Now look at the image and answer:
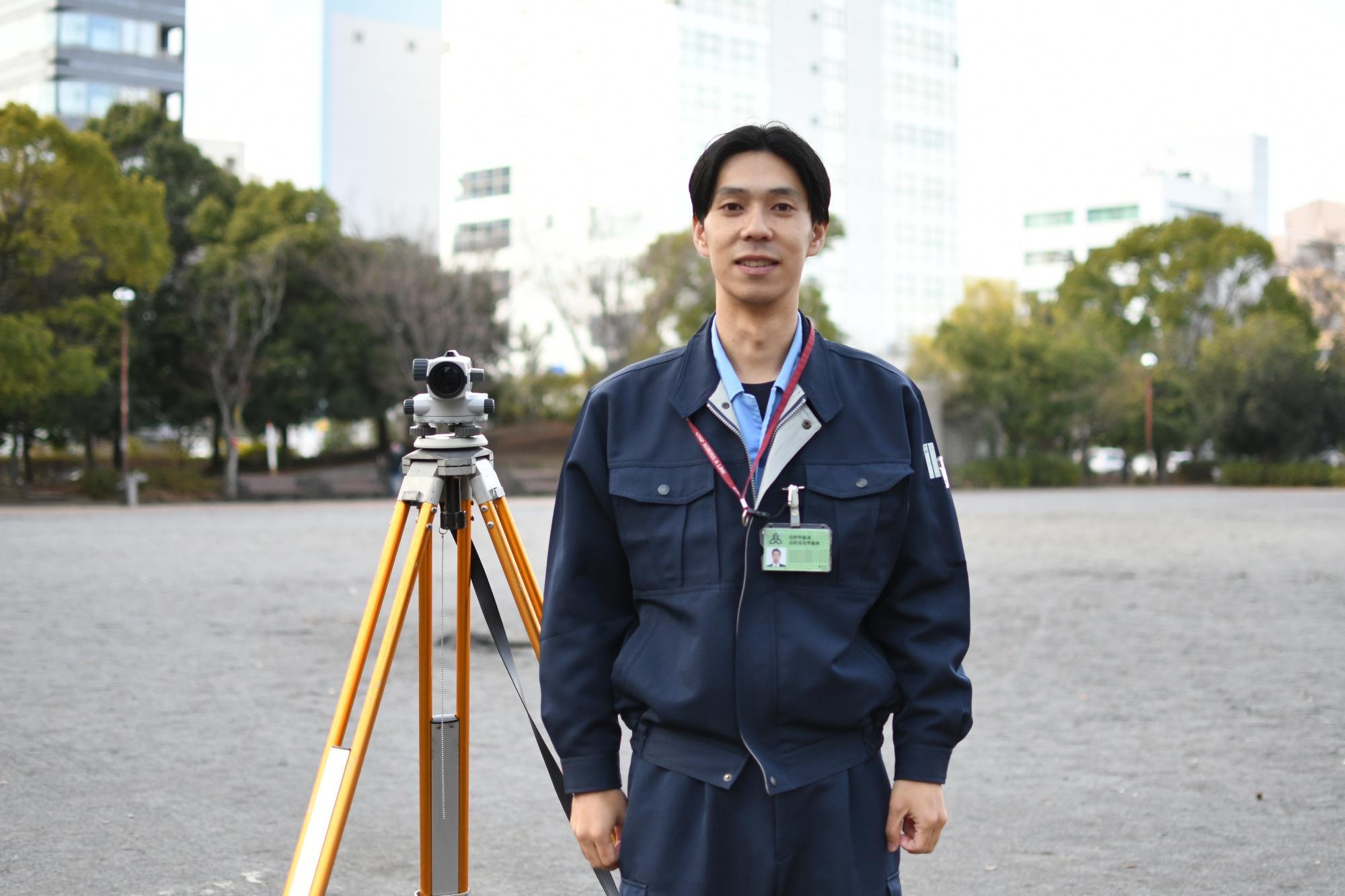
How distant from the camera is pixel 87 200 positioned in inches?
1267

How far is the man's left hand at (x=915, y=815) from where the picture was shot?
2217 millimetres

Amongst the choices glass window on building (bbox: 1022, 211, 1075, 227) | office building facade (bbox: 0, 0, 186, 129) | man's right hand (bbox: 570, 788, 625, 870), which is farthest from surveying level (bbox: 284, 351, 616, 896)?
glass window on building (bbox: 1022, 211, 1075, 227)

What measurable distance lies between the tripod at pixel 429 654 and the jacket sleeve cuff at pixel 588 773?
45 cm

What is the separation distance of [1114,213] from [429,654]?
108937 mm

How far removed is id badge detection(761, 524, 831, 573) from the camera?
7.03 ft

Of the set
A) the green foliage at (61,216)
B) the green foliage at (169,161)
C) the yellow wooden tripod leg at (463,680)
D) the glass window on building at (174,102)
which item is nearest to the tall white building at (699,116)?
the glass window on building at (174,102)

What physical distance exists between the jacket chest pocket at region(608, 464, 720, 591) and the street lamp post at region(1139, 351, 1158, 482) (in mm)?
53168

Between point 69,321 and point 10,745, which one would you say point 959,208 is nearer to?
point 69,321

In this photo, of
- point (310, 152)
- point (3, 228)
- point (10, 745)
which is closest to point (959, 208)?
point (310, 152)

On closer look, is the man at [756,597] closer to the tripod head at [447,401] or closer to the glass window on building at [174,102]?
the tripod head at [447,401]

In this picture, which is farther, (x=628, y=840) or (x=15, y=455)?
(x=15, y=455)

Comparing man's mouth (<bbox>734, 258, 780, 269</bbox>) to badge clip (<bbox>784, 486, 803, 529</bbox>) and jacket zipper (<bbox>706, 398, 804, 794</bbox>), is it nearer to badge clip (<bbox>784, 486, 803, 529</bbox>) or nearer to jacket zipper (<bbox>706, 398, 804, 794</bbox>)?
jacket zipper (<bbox>706, 398, 804, 794</bbox>)

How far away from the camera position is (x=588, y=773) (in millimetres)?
2260

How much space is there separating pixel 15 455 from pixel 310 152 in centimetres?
5816
